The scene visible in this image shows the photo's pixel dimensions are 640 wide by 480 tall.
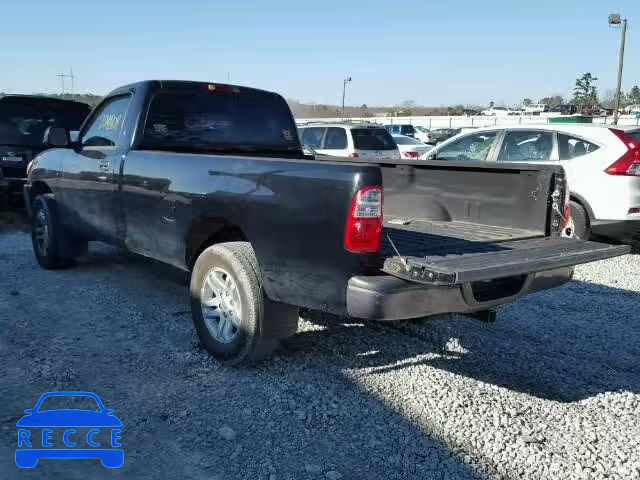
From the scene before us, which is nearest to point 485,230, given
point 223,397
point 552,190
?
point 552,190

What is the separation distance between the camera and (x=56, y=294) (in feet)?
19.0

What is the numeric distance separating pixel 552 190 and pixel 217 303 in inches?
96.4

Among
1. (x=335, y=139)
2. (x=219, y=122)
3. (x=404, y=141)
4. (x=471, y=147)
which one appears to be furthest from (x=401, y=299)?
(x=404, y=141)

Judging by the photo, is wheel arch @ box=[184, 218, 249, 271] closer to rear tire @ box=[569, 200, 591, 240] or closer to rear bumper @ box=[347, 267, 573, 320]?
rear bumper @ box=[347, 267, 573, 320]

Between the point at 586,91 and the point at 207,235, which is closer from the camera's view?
the point at 207,235

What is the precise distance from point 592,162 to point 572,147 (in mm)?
402

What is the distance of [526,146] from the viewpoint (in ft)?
28.3

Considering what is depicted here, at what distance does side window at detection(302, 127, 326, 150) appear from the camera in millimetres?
13180

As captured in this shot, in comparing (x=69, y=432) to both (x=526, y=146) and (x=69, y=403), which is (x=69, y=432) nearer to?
(x=69, y=403)

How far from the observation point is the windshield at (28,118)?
927 cm

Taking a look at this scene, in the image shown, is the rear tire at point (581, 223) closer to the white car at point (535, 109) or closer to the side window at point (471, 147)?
the side window at point (471, 147)

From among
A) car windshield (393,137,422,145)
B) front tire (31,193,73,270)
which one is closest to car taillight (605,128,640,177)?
front tire (31,193,73,270)

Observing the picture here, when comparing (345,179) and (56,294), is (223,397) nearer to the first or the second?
(345,179)

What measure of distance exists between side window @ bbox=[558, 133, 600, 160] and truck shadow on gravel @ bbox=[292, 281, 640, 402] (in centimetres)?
298
